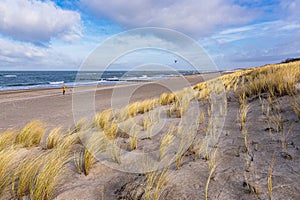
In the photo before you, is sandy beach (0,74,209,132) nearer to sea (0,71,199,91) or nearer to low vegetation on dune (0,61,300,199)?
low vegetation on dune (0,61,300,199)

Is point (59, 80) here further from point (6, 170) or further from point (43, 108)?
point (6, 170)

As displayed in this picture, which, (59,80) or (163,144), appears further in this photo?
(59,80)

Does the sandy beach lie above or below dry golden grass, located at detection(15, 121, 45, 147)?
below

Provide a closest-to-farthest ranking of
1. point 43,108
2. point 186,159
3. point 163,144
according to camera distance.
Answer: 1. point 186,159
2. point 163,144
3. point 43,108

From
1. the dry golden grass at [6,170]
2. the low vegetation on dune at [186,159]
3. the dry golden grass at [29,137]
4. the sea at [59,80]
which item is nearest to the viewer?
the low vegetation on dune at [186,159]

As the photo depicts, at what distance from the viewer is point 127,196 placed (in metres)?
1.98

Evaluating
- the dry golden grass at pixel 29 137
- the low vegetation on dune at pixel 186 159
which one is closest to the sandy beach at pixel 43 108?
the dry golden grass at pixel 29 137

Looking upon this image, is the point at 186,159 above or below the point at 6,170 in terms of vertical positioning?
above

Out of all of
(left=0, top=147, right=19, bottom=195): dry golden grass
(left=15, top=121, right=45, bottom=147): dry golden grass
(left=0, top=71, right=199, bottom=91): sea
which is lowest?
(left=0, top=71, right=199, bottom=91): sea

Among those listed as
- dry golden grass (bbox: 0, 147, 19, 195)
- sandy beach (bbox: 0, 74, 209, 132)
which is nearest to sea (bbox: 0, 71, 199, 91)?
sandy beach (bbox: 0, 74, 209, 132)

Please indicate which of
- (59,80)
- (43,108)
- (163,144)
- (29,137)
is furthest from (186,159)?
(59,80)

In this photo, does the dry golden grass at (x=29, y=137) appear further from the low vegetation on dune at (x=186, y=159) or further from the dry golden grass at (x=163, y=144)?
the dry golden grass at (x=163, y=144)

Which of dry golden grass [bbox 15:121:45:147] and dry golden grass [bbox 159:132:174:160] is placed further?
dry golden grass [bbox 15:121:45:147]

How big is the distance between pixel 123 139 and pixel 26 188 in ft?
6.58
